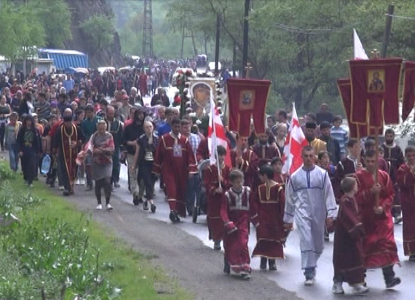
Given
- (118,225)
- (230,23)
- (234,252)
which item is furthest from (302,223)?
(230,23)

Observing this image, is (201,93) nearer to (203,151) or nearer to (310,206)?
(203,151)

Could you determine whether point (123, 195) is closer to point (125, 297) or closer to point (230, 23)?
point (125, 297)

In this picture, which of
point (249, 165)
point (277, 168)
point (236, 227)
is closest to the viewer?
point (236, 227)

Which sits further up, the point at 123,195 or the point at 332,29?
the point at 332,29

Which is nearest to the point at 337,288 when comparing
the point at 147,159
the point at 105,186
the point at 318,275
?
the point at 318,275

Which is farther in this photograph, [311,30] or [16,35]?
[16,35]

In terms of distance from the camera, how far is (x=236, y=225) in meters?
15.3

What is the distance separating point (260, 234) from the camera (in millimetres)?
15812

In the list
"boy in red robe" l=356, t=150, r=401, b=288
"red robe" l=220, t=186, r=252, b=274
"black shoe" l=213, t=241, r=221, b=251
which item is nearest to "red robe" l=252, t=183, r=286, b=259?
"red robe" l=220, t=186, r=252, b=274

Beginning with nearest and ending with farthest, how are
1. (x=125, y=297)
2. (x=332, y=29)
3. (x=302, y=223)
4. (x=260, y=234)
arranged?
(x=125, y=297) < (x=302, y=223) < (x=260, y=234) < (x=332, y=29)

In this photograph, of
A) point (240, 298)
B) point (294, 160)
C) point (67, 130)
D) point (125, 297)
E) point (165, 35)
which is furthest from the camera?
point (165, 35)

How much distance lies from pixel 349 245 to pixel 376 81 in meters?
1.99

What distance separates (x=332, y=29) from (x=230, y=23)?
12553 millimetres

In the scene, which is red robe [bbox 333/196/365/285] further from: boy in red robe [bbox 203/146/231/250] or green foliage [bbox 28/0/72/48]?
green foliage [bbox 28/0/72/48]
